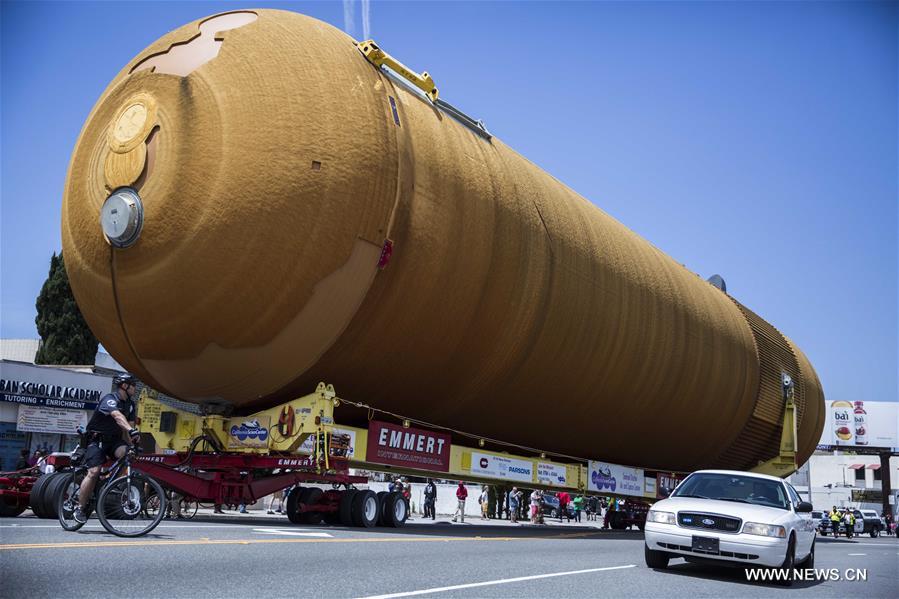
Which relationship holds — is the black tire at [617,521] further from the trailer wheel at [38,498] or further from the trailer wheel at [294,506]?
the trailer wheel at [38,498]

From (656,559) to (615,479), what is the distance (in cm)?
852

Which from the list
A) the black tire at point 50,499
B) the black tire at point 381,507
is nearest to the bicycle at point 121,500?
the black tire at point 50,499

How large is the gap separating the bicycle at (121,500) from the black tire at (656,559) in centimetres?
521

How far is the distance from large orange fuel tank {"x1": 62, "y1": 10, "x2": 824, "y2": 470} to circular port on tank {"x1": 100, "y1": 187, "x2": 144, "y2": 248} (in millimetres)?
25

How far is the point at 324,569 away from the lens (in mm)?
6770

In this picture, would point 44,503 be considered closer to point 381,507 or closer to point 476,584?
point 381,507

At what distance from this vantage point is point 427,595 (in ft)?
19.0

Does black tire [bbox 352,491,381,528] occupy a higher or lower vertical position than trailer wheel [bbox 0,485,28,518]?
higher

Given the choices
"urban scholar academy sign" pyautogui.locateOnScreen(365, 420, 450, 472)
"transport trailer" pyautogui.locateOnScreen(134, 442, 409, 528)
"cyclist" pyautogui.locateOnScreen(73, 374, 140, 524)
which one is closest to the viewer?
"cyclist" pyautogui.locateOnScreen(73, 374, 140, 524)

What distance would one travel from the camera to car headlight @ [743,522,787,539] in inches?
330

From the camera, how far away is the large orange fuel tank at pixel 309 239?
33.6 feet

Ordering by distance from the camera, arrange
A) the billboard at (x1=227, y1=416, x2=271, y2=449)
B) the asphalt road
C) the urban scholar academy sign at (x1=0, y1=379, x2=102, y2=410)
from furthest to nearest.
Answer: the urban scholar academy sign at (x1=0, y1=379, x2=102, y2=410) < the billboard at (x1=227, y1=416, x2=271, y2=449) < the asphalt road

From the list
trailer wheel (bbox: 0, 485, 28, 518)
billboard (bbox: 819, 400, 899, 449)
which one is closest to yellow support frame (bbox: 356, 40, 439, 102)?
trailer wheel (bbox: 0, 485, 28, 518)

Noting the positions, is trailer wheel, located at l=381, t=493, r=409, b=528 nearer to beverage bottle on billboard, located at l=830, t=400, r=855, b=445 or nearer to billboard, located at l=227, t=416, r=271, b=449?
billboard, located at l=227, t=416, r=271, b=449
